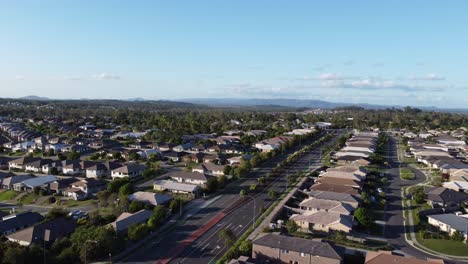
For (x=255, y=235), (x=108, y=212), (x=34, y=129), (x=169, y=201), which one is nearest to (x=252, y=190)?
(x=169, y=201)

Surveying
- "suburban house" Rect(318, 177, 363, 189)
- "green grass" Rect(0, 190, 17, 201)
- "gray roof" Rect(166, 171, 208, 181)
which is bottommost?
"green grass" Rect(0, 190, 17, 201)

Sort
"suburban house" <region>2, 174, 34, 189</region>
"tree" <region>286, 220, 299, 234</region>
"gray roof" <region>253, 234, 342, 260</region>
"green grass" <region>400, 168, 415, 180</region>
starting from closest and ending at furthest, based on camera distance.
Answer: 1. "gray roof" <region>253, 234, 342, 260</region>
2. "tree" <region>286, 220, 299, 234</region>
3. "suburban house" <region>2, 174, 34, 189</region>
4. "green grass" <region>400, 168, 415, 180</region>

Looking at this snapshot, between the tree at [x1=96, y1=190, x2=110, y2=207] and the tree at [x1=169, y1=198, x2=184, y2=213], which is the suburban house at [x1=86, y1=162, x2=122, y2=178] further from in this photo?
the tree at [x1=169, y1=198, x2=184, y2=213]

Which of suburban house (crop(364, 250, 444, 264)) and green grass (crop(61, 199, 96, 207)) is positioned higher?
suburban house (crop(364, 250, 444, 264))

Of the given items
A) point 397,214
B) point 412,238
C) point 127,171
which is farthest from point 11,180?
point 412,238

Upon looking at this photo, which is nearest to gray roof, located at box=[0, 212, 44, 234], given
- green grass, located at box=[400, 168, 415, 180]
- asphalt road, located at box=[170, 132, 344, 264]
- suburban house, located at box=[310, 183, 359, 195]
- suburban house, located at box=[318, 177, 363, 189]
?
asphalt road, located at box=[170, 132, 344, 264]

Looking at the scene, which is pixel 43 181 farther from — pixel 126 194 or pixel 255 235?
pixel 255 235
